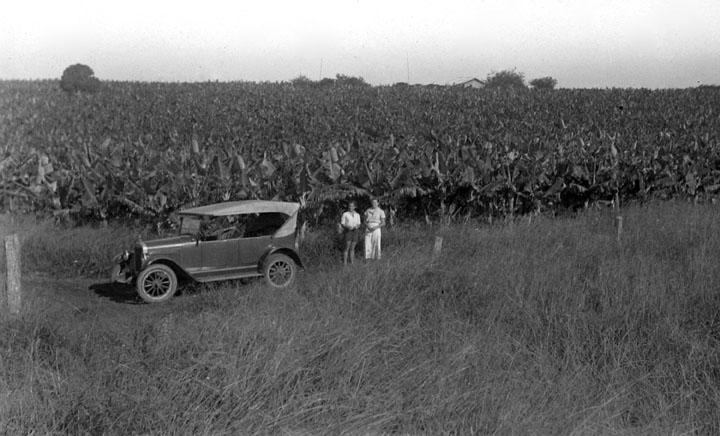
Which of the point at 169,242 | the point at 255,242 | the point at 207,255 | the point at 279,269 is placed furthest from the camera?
the point at 279,269

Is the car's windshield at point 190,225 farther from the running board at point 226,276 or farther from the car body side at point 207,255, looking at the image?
the running board at point 226,276

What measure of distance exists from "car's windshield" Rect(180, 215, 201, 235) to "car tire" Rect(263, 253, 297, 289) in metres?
1.29

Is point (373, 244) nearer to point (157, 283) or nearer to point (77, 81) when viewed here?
point (157, 283)

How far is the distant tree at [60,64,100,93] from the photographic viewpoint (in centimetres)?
4981

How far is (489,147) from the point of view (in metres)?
21.0

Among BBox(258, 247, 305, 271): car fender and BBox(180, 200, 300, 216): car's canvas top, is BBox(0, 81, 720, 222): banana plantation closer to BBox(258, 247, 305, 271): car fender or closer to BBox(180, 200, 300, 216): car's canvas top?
BBox(180, 200, 300, 216): car's canvas top

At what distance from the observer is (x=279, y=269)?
12.5 m

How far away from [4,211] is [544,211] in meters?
13.6

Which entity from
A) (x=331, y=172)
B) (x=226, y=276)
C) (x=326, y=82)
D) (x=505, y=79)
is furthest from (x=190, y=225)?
(x=505, y=79)

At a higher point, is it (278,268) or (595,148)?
(595,148)

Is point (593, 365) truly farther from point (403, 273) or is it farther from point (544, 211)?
point (544, 211)

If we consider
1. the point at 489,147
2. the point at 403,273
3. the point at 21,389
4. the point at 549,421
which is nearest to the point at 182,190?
the point at 403,273

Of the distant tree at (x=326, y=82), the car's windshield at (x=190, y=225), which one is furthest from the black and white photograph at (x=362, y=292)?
the distant tree at (x=326, y=82)

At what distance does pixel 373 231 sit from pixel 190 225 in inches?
136
